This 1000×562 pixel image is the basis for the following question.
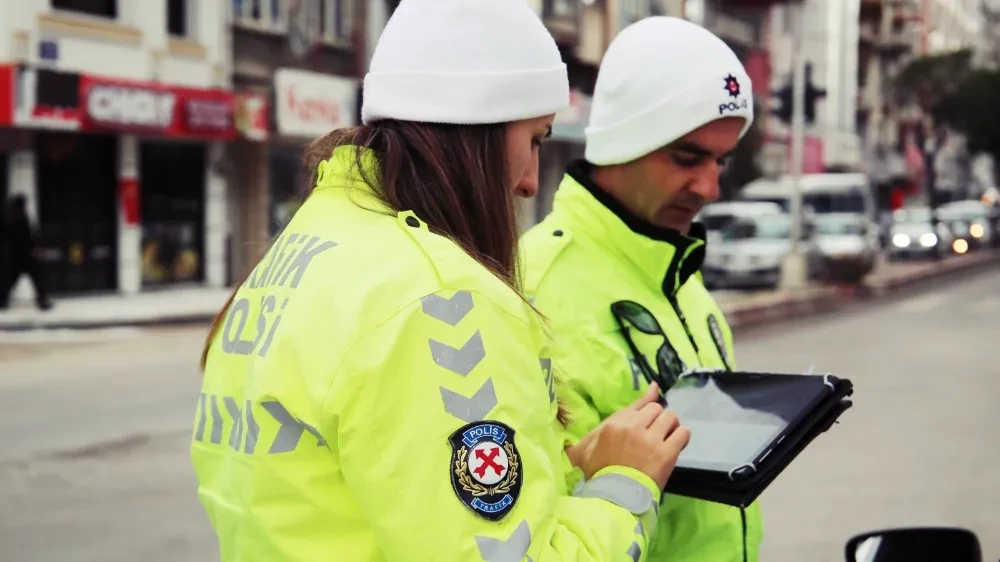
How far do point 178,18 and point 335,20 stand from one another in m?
4.24

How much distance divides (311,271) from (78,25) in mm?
19838

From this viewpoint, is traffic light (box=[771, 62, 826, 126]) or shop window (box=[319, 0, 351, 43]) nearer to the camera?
traffic light (box=[771, 62, 826, 126])

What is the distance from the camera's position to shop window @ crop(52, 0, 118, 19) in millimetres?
20275

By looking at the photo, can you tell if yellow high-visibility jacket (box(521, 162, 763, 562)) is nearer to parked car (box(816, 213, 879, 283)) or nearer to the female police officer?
the female police officer

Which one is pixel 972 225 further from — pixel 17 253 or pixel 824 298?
pixel 17 253

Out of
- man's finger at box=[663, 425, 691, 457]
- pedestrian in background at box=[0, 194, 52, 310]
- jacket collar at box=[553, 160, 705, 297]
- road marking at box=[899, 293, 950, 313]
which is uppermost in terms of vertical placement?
jacket collar at box=[553, 160, 705, 297]

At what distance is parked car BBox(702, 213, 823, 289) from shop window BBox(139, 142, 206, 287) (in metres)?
9.05

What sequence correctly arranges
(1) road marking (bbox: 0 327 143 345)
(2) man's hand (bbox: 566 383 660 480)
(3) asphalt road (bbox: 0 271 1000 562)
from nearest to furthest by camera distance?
1. (2) man's hand (bbox: 566 383 660 480)
2. (3) asphalt road (bbox: 0 271 1000 562)
3. (1) road marking (bbox: 0 327 143 345)

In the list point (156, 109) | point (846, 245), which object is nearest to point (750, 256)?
point (846, 245)

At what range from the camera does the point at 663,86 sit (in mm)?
2346

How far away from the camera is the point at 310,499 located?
4.71 feet

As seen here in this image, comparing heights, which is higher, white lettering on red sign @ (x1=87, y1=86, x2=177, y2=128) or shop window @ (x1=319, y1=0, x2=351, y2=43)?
shop window @ (x1=319, y1=0, x2=351, y2=43)

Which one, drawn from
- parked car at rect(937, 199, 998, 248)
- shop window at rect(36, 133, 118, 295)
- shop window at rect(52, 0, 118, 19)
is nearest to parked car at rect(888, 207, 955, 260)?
parked car at rect(937, 199, 998, 248)

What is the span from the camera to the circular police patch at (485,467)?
4.42 ft
